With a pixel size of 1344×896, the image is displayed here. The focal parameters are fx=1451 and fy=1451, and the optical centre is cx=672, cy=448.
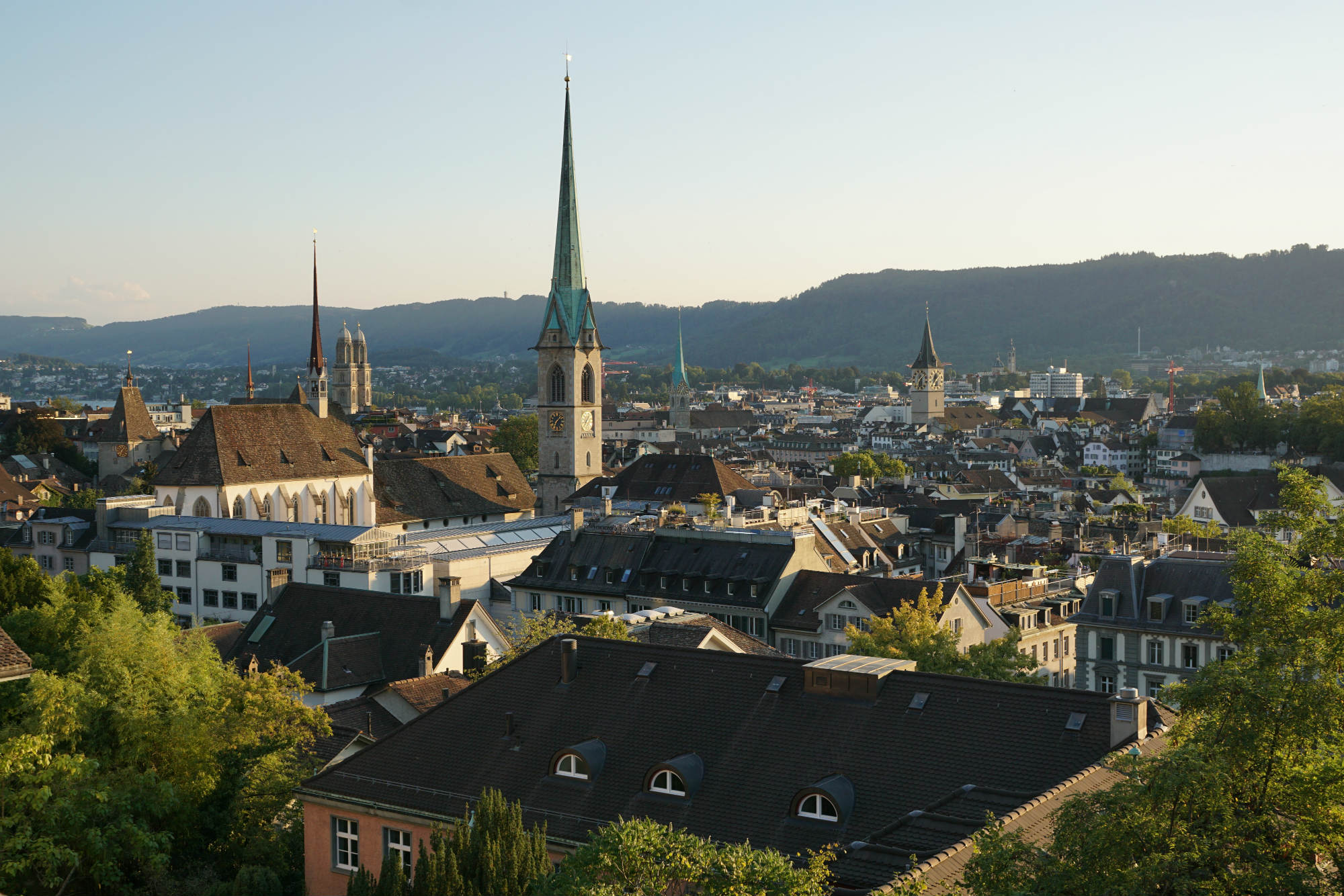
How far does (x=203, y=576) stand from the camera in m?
59.8

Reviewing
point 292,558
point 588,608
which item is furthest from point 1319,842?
point 292,558

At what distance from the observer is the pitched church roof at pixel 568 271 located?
93875 millimetres

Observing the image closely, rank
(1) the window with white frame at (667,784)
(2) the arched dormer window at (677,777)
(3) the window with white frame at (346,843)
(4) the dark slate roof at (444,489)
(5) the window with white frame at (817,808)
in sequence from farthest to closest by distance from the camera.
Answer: (4) the dark slate roof at (444,489), (3) the window with white frame at (346,843), (1) the window with white frame at (667,784), (2) the arched dormer window at (677,777), (5) the window with white frame at (817,808)

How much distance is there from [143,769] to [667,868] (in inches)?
653

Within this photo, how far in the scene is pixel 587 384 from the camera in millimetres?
94688

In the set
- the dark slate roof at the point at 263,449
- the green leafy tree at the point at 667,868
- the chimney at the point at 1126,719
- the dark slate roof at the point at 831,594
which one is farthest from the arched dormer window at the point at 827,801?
the dark slate roof at the point at 263,449

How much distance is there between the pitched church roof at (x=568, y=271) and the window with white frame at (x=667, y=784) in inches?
2808

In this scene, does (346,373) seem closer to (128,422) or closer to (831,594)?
(128,422)

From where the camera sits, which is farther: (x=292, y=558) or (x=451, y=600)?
(x=292, y=558)

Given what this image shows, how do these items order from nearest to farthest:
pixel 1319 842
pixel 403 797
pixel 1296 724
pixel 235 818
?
pixel 1319 842 → pixel 1296 724 → pixel 403 797 → pixel 235 818

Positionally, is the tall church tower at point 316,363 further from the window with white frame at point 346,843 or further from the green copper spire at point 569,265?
the window with white frame at point 346,843

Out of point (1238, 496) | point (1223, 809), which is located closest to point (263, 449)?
point (1238, 496)

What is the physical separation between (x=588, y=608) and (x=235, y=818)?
1093 inches

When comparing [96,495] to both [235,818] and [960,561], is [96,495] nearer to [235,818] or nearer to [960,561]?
[960,561]
